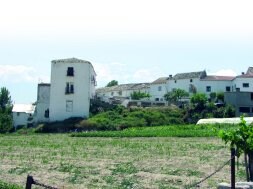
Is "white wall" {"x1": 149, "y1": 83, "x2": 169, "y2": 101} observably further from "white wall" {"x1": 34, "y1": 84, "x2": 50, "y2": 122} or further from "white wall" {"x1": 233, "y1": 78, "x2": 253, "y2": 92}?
"white wall" {"x1": 34, "y1": 84, "x2": 50, "y2": 122}

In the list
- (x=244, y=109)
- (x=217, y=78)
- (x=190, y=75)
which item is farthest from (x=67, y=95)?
(x=217, y=78)

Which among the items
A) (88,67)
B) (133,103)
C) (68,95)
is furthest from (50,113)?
(133,103)

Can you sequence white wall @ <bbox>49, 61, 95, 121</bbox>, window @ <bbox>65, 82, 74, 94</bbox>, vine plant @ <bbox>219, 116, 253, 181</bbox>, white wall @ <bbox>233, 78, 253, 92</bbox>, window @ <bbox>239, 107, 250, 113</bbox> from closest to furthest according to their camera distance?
vine plant @ <bbox>219, 116, 253, 181</bbox> < white wall @ <bbox>49, 61, 95, 121</bbox> < window @ <bbox>65, 82, 74, 94</bbox> < window @ <bbox>239, 107, 250, 113</bbox> < white wall @ <bbox>233, 78, 253, 92</bbox>

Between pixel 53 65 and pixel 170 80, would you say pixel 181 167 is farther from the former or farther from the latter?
pixel 170 80

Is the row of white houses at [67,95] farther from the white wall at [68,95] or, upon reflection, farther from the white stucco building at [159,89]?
the white stucco building at [159,89]

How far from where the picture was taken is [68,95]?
55656 millimetres

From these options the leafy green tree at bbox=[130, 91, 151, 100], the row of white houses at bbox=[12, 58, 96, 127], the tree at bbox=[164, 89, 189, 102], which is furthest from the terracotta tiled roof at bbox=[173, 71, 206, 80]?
the row of white houses at bbox=[12, 58, 96, 127]

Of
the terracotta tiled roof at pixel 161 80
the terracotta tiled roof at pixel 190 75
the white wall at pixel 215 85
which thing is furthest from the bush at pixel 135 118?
the terracotta tiled roof at pixel 161 80

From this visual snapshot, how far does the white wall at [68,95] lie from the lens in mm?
55344

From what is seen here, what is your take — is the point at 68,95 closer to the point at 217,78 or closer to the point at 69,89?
the point at 69,89

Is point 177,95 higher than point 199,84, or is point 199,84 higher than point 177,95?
point 199,84

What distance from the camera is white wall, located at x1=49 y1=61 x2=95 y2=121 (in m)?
55.3

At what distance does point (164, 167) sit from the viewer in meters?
17.6

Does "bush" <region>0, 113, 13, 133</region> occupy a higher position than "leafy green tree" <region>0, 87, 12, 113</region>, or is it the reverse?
"leafy green tree" <region>0, 87, 12, 113</region>
